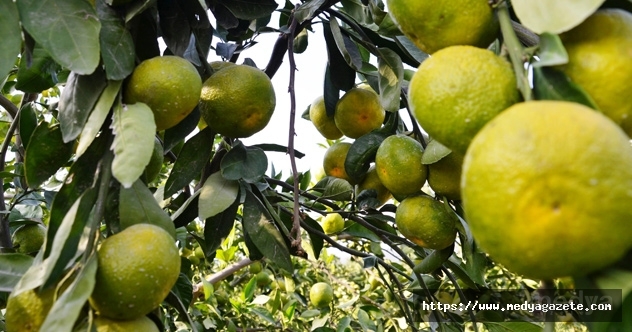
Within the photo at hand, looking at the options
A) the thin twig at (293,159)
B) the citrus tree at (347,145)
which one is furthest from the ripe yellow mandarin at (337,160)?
the thin twig at (293,159)

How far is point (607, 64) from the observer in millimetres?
493

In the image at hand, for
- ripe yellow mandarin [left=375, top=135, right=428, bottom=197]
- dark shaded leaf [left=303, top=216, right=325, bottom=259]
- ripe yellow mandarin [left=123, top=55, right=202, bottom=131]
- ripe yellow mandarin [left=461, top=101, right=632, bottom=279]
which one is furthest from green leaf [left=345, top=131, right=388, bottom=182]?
ripe yellow mandarin [left=461, top=101, right=632, bottom=279]

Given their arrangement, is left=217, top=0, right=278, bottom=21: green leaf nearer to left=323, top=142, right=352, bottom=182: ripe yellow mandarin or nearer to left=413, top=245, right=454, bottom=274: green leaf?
left=323, top=142, right=352, bottom=182: ripe yellow mandarin

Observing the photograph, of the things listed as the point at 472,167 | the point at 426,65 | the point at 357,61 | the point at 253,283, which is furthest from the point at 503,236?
the point at 253,283

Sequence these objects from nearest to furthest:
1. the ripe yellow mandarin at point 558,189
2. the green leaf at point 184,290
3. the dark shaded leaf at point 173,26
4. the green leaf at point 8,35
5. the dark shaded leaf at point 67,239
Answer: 1. the ripe yellow mandarin at point 558,189
2. the dark shaded leaf at point 67,239
3. the green leaf at point 8,35
4. the dark shaded leaf at point 173,26
5. the green leaf at point 184,290

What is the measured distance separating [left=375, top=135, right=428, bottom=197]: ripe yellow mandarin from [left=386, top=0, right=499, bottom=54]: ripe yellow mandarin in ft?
1.55

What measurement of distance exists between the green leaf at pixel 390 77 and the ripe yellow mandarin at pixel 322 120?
377 mm

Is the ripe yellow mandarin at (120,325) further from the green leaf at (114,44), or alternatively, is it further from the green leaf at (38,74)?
the green leaf at (38,74)

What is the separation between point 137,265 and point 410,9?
0.47 m

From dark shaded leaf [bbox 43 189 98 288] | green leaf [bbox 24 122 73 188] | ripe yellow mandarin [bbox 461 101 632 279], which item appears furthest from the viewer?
green leaf [bbox 24 122 73 188]

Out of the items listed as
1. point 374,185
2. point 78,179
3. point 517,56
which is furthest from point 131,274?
point 374,185

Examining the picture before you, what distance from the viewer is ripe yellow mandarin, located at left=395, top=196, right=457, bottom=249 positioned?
3.70ft

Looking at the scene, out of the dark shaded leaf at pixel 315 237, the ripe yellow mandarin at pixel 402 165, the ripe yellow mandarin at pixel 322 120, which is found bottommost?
the dark shaded leaf at pixel 315 237

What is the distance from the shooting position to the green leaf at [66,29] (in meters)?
0.72
